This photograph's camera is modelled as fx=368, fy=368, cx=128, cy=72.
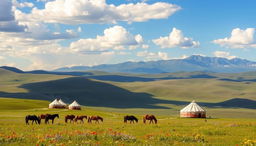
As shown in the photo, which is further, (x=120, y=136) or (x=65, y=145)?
(x=120, y=136)

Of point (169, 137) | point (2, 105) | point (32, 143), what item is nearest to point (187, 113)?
point (2, 105)

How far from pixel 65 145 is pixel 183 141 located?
653 centimetres

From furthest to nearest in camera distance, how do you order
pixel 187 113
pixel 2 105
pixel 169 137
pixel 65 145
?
1. pixel 2 105
2. pixel 187 113
3. pixel 169 137
4. pixel 65 145

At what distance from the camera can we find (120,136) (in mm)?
19438

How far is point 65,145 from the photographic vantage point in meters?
15.9

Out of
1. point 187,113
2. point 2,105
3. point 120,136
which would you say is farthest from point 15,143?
point 2,105

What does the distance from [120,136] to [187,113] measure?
57.4 m

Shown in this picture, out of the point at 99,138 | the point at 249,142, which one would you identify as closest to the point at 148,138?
the point at 99,138

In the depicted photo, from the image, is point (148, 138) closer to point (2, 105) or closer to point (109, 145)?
point (109, 145)

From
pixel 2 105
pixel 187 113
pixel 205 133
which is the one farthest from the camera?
pixel 2 105

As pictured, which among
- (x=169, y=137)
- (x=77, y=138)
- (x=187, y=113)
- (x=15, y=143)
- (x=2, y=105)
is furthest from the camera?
(x=2, y=105)

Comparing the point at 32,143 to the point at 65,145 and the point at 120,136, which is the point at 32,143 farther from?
the point at 120,136

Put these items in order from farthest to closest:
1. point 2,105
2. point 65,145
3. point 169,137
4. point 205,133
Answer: point 2,105 < point 205,133 < point 169,137 < point 65,145

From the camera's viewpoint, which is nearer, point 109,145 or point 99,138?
point 109,145
